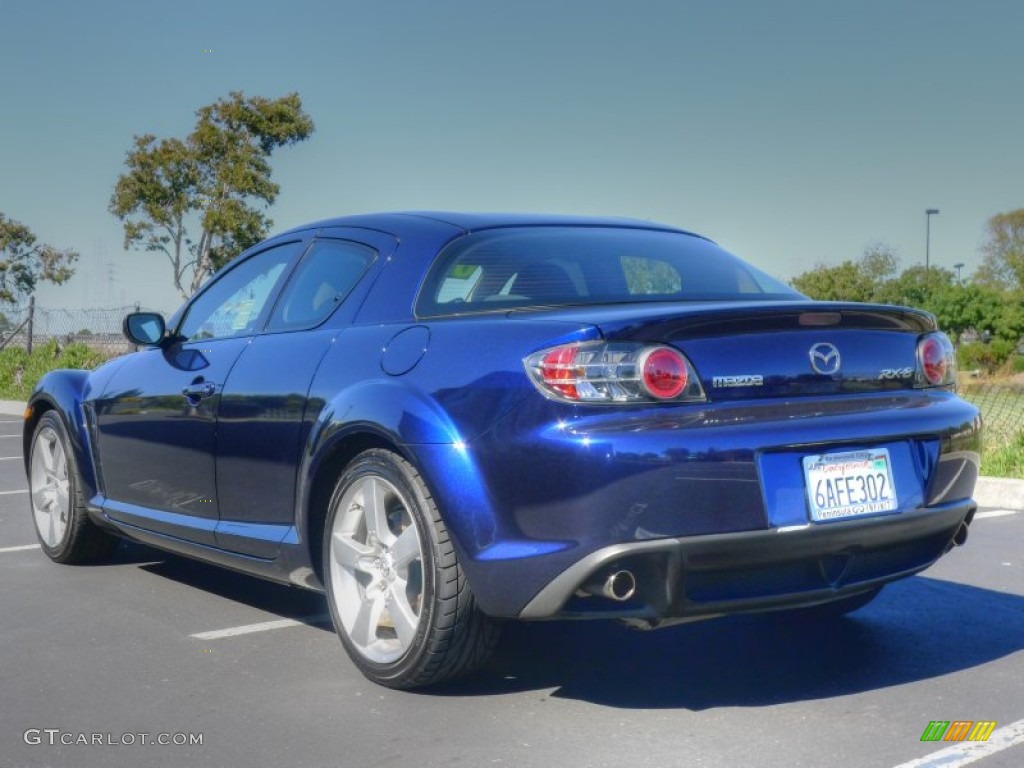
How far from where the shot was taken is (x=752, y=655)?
180 inches

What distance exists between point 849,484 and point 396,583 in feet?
4.55

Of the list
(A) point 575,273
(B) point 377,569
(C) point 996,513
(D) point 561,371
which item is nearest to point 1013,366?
(C) point 996,513

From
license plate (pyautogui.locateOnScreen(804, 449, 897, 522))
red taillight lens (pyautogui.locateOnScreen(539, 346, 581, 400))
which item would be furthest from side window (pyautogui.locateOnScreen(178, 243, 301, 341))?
license plate (pyautogui.locateOnScreen(804, 449, 897, 522))

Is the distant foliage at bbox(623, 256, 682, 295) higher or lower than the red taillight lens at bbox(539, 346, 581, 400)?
higher

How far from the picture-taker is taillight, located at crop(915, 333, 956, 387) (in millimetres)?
4227

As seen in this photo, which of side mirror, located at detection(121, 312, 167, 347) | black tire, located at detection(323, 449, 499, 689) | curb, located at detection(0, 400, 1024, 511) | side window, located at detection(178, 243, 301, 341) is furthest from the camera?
curb, located at detection(0, 400, 1024, 511)

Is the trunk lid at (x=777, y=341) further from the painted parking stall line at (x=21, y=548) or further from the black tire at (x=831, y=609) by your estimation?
the painted parking stall line at (x=21, y=548)

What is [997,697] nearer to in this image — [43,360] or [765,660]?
[765,660]

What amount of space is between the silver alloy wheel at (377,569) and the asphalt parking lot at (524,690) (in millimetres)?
184

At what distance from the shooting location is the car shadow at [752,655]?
412 cm

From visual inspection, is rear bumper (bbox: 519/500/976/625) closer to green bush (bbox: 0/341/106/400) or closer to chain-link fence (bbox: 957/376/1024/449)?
chain-link fence (bbox: 957/376/1024/449)

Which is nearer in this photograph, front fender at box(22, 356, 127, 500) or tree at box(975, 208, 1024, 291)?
front fender at box(22, 356, 127, 500)

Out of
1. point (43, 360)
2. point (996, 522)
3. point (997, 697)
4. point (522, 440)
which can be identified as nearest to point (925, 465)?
point (997, 697)

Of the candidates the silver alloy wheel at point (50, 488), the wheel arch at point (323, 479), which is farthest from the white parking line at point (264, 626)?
the silver alloy wheel at point (50, 488)
